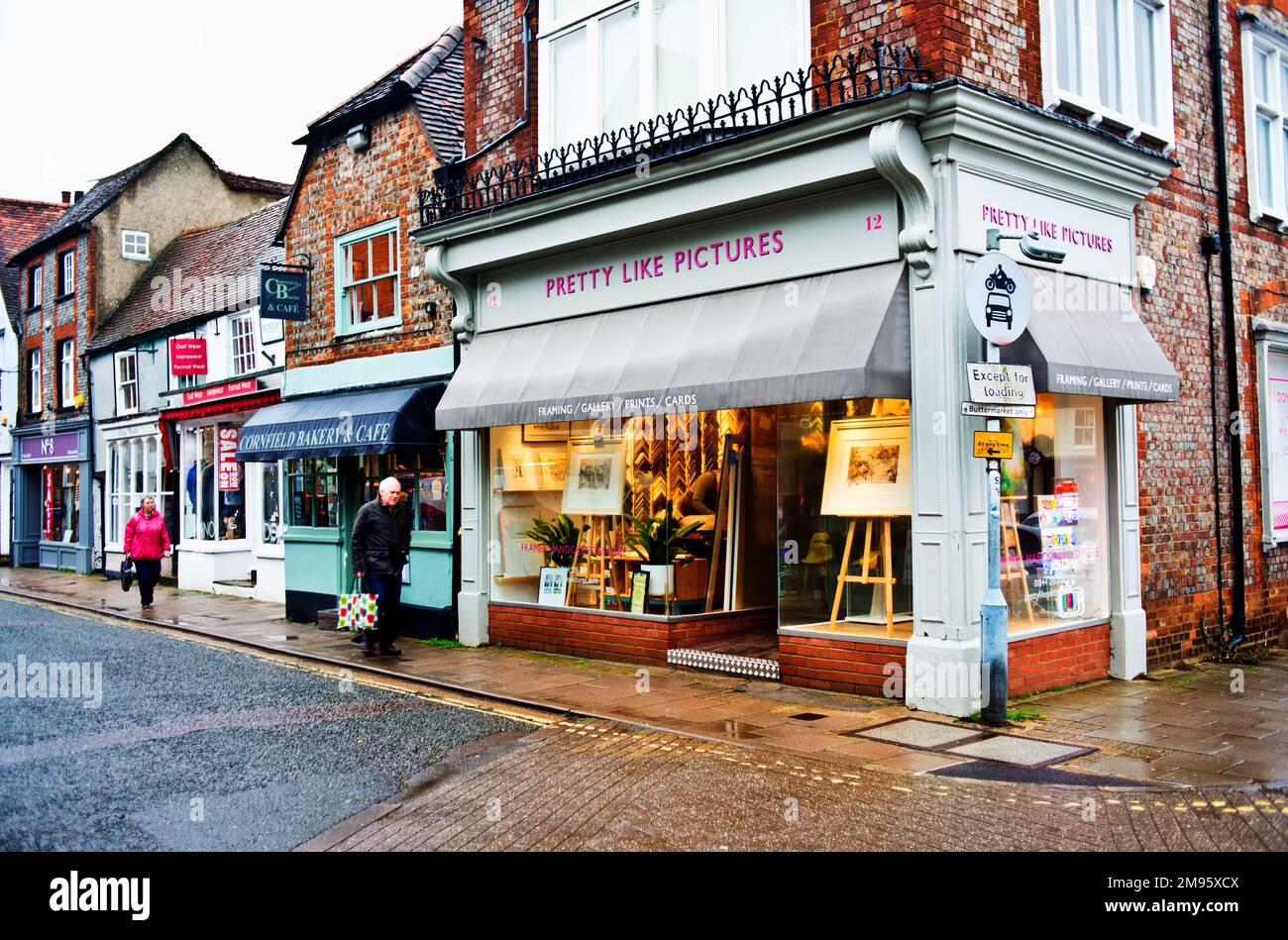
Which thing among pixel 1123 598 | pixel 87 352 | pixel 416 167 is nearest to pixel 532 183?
pixel 416 167

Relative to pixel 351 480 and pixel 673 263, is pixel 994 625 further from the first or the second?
A: pixel 351 480

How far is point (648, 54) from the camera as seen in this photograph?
11484 mm

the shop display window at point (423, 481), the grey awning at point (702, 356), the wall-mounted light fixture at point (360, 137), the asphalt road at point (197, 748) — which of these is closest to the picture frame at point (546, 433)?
the grey awning at point (702, 356)

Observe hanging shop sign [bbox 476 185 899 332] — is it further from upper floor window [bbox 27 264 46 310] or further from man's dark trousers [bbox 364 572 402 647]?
upper floor window [bbox 27 264 46 310]

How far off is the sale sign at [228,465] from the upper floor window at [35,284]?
540 inches

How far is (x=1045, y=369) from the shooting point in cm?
877

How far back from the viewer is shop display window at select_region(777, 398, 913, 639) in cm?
946

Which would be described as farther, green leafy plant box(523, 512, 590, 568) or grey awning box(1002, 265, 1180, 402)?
green leafy plant box(523, 512, 590, 568)

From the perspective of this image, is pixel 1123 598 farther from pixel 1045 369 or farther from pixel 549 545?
pixel 549 545

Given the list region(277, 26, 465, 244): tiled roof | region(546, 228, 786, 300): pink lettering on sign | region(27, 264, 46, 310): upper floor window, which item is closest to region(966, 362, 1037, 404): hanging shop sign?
region(546, 228, 786, 300): pink lettering on sign

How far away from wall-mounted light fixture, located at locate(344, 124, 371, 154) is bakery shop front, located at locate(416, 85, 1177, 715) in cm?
293

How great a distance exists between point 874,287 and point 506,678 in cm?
511

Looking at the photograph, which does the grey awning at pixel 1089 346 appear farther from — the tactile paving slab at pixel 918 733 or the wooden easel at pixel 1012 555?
the tactile paving slab at pixel 918 733

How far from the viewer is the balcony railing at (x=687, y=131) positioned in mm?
9008
